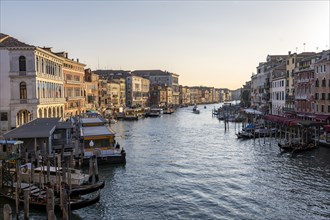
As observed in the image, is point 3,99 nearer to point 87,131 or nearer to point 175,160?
point 87,131

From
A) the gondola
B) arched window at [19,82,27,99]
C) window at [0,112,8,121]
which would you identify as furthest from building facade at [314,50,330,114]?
window at [0,112,8,121]

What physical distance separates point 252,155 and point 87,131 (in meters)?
13.1

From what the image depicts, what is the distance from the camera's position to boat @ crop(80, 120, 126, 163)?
25.2m

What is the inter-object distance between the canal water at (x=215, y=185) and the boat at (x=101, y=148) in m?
0.74

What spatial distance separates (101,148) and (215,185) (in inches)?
378

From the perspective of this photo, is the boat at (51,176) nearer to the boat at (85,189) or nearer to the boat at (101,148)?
the boat at (85,189)

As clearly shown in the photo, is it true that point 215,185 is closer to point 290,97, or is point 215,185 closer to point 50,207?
point 50,207

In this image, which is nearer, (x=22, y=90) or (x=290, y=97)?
(x=22, y=90)

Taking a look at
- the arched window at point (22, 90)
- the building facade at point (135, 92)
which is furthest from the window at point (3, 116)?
the building facade at point (135, 92)

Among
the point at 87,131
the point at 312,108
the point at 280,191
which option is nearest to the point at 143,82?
the point at 312,108

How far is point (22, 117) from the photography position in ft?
121

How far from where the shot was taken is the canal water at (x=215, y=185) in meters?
16.4

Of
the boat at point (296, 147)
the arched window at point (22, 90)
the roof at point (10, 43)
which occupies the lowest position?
the boat at point (296, 147)

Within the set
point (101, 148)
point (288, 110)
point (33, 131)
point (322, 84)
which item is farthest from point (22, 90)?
point (288, 110)
